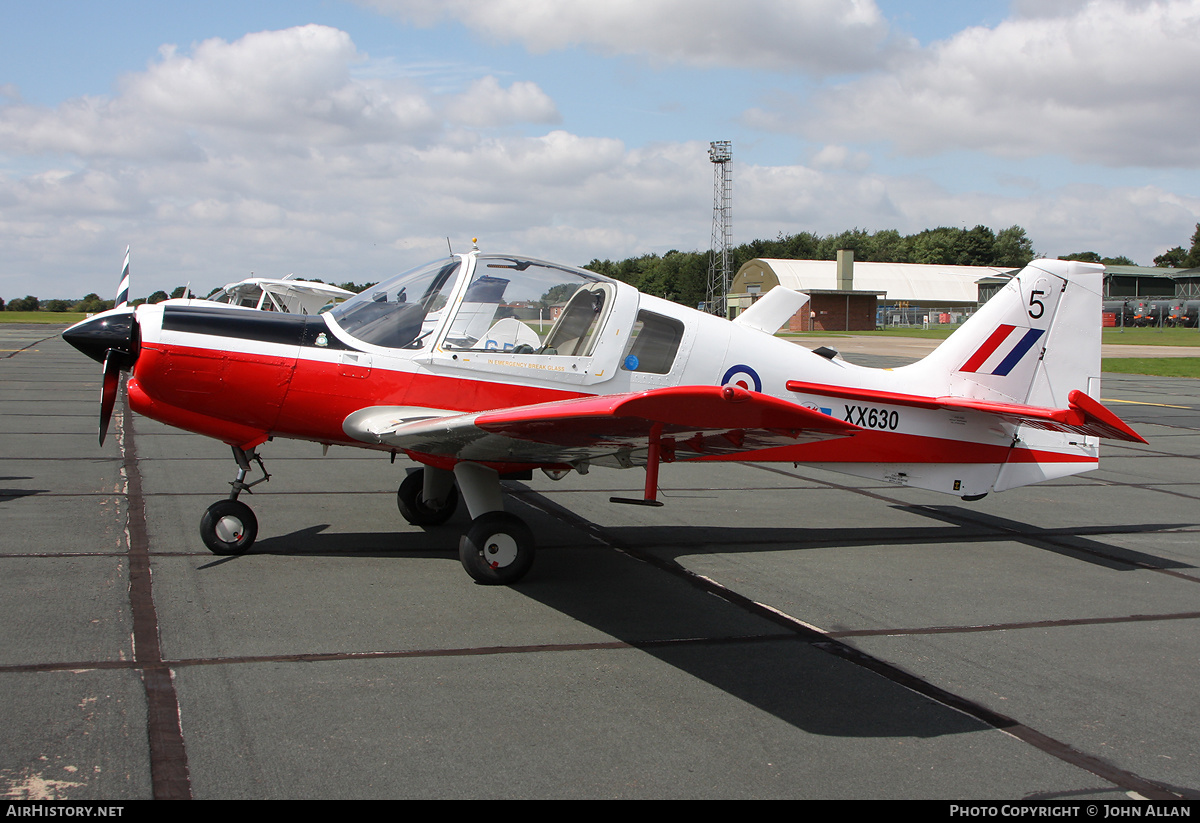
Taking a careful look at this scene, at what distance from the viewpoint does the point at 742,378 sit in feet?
22.3

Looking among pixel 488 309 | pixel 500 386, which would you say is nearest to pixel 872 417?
pixel 500 386

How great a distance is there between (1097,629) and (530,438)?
143 inches

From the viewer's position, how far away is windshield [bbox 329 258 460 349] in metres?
6.24

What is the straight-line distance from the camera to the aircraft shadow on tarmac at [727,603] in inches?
162

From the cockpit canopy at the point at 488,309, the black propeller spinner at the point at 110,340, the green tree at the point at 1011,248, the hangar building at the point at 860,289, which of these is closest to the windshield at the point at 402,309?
the cockpit canopy at the point at 488,309

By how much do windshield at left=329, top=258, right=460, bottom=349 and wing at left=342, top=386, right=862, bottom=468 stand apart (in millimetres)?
529

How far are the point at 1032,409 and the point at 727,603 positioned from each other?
3.05 metres

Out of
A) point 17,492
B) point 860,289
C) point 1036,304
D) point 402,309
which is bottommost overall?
point 17,492

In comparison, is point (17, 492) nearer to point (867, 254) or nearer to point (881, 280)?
point (881, 280)

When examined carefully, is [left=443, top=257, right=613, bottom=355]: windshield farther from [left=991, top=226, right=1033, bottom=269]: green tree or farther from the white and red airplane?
[left=991, top=226, right=1033, bottom=269]: green tree

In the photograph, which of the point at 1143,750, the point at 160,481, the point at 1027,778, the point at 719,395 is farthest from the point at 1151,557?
the point at 160,481

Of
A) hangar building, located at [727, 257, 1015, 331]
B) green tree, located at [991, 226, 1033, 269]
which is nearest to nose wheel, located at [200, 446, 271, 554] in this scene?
hangar building, located at [727, 257, 1015, 331]

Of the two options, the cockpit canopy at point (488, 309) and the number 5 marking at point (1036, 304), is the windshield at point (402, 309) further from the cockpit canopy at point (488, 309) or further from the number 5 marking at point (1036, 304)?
the number 5 marking at point (1036, 304)

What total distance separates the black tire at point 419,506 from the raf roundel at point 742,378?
2572 mm
